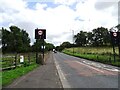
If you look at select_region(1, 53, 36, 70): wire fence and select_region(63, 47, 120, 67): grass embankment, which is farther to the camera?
select_region(63, 47, 120, 67): grass embankment

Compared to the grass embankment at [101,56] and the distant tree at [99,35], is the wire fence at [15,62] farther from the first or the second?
the distant tree at [99,35]

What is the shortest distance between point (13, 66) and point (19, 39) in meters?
114

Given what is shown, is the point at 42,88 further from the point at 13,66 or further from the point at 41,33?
the point at 41,33

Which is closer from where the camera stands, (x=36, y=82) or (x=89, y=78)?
(x=36, y=82)

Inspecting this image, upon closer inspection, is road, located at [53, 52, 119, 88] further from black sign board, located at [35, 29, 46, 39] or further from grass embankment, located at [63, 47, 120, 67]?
black sign board, located at [35, 29, 46, 39]

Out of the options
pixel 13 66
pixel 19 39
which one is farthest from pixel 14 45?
pixel 13 66

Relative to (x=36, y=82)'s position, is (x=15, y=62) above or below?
above

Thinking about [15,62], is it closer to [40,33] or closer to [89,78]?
[89,78]

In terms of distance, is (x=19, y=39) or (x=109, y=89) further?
(x=19, y=39)

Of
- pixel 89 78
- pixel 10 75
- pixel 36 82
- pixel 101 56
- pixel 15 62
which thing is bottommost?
pixel 89 78

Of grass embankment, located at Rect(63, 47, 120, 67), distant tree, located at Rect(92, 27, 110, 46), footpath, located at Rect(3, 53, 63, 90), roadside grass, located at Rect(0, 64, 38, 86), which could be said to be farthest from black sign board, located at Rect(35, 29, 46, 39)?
distant tree, located at Rect(92, 27, 110, 46)

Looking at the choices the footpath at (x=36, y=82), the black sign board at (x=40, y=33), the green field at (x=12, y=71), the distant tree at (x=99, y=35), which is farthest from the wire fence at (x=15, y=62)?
the distant tree at (x=99, y=35)

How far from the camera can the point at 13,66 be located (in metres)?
26.8

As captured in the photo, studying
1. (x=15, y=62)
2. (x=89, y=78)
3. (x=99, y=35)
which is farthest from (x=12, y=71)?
(x=99, y=35)
